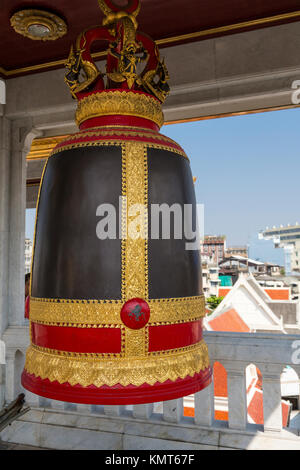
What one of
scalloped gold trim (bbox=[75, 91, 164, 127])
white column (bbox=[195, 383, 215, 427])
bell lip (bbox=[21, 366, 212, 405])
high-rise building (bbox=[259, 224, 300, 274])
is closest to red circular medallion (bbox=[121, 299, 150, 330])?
bell lip (bbox=[21, 366, 212, 405])

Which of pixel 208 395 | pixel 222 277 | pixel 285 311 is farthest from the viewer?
pixel 222 277

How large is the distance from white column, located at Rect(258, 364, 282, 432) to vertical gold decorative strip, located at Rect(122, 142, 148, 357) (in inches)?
66.8

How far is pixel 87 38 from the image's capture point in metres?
0.87

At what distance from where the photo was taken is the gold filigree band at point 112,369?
0.74 metres

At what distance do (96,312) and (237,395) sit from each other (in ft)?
6.08

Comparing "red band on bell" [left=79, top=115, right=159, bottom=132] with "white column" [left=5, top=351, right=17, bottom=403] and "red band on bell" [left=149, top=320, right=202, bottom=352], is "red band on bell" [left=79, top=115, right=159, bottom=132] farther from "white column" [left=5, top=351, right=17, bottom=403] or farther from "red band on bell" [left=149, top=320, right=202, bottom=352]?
"white column" [left=5, top=351, right=17, bottom=403]

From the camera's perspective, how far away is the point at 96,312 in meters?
0.76

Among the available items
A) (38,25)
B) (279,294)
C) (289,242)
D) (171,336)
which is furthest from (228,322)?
(289,242)

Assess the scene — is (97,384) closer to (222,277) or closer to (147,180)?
(147,180)

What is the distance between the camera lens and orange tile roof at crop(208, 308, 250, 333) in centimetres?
762

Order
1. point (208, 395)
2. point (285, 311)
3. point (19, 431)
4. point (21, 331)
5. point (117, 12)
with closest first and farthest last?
point (117, 12) → point (208, 395) → point (19, 431) → point (21, 331) → point (285, 311)

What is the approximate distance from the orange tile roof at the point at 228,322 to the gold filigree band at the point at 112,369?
7.07 metres

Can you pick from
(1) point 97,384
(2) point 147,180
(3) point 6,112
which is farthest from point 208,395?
(3) point 6,112

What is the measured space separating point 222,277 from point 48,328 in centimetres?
2883
